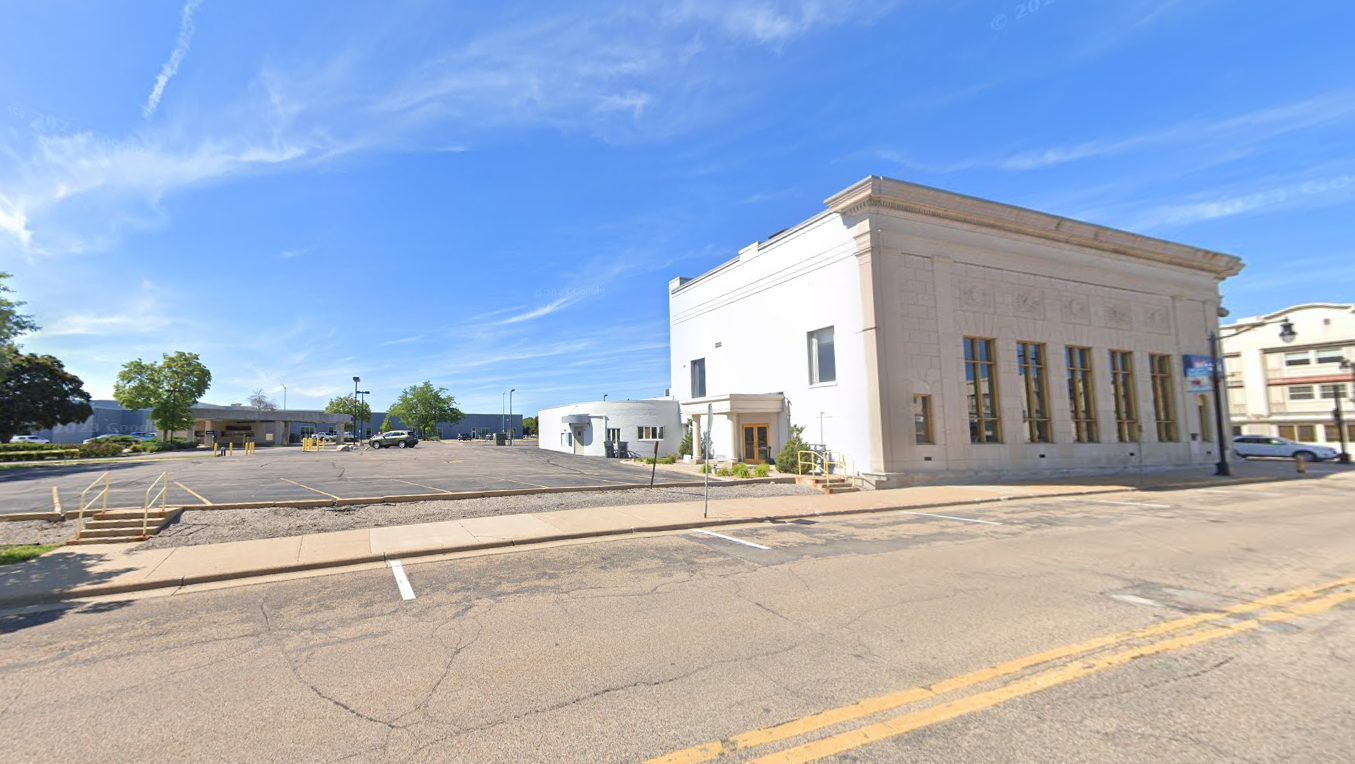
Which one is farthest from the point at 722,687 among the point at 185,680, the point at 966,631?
the point at 185,680

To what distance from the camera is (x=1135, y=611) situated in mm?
5977

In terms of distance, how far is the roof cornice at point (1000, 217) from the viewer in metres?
22.4

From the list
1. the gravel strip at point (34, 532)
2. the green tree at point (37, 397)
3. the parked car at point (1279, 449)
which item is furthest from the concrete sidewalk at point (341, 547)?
the green tree at point (37, 397)

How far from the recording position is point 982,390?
80.0ft

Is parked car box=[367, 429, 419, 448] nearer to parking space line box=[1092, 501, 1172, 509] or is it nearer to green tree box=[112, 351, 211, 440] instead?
green tree box=[112, 351, 211, 440]

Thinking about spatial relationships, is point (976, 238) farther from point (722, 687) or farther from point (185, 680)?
point (185, 680)

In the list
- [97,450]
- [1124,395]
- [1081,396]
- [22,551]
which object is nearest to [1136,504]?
[1081,396]

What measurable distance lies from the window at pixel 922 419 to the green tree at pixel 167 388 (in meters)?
65.6

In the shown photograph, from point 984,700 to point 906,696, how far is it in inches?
20.4

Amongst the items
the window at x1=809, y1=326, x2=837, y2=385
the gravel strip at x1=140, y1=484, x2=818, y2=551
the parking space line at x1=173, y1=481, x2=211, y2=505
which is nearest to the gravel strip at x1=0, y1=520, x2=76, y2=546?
the gravel strip at x1=140, y1=484, x2=818, y2=551

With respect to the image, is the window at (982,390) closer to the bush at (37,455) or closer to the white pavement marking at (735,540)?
the white pavement marking at (735,540)

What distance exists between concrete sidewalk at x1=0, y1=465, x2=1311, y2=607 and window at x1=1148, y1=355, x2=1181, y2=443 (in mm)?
22486

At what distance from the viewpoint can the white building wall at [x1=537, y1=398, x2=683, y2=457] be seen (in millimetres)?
38500

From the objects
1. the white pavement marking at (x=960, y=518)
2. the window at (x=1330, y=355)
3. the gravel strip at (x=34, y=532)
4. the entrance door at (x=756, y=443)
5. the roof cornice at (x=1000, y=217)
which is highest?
the roof cornice at (x=1000, y=217)
